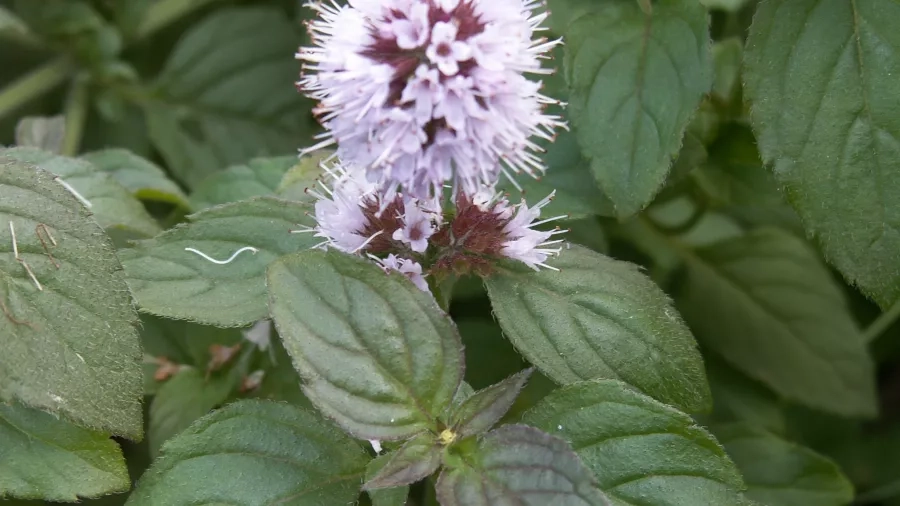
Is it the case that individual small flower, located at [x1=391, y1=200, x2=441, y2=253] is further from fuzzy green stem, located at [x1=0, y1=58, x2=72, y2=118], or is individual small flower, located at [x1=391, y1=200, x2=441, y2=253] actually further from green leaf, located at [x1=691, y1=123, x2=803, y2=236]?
fuzzy green stem, located at [x1=0, y1=58, x2=72, y2=118]

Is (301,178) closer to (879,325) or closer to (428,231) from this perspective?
(428,231)

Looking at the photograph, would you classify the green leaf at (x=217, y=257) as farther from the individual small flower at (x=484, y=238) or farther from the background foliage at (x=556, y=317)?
the individual small flower at (x=484, y=238)

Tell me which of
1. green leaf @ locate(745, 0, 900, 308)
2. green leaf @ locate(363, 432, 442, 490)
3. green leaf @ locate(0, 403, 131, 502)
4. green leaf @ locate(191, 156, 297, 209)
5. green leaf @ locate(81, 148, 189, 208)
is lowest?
green leaf @ locate(0, 403, 131, 502)

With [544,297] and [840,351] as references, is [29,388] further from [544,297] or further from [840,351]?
[840,351]

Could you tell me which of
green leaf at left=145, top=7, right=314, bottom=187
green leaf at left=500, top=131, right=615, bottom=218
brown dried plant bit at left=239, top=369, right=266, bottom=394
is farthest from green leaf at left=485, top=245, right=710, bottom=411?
green leaf at left=145, top=7, right=314, bottom=187

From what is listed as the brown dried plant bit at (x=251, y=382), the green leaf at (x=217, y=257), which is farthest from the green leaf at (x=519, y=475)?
the brown dried plant bit at (x=251, y=382)

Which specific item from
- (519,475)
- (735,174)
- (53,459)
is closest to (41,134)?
(53,459)

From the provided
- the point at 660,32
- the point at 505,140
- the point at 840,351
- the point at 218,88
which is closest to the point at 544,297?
the point at 505,140
